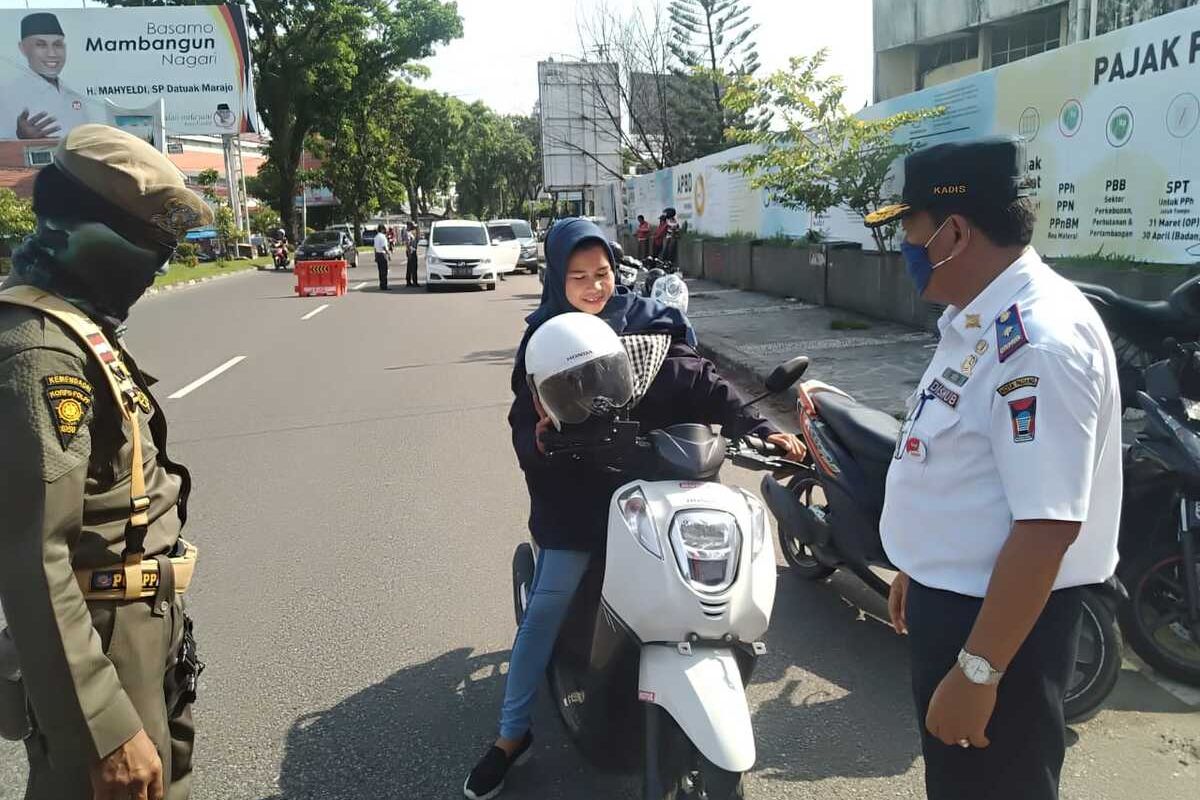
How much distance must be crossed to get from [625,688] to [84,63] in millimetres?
39485

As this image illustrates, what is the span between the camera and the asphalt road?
2789 mm

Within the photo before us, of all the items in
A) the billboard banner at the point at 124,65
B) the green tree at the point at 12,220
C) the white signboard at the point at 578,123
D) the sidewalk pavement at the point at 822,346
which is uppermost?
the billboard banner at the point at 124,65

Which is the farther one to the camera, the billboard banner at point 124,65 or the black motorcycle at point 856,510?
the billboard banner at point 124,65

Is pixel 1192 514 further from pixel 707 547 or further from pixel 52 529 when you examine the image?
pixel 52 529

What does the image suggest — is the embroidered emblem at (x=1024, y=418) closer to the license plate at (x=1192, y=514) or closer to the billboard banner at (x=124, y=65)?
the license plate at (x=1192, y=514)

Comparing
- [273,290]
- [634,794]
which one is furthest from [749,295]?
[634,794]

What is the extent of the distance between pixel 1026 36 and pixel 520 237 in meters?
15.2

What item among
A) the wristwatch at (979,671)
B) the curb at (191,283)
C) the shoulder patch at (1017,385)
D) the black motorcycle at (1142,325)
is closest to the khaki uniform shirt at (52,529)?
the wristwatch at (979,671)

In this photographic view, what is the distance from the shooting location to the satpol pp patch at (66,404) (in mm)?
1492

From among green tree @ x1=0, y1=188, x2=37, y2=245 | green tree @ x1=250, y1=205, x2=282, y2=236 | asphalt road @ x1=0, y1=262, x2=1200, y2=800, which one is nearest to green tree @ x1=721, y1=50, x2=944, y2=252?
asphalt road @ x1=0, y1=262, x2=1200, y2=800

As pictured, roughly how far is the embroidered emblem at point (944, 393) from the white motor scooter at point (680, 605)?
26.5 inches

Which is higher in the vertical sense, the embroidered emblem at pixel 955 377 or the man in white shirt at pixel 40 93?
the man in white shirt at pixel 40 93

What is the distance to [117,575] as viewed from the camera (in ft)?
5.51

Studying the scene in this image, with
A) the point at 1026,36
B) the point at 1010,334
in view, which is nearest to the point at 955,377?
the point at 1010,334
